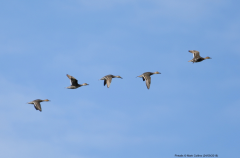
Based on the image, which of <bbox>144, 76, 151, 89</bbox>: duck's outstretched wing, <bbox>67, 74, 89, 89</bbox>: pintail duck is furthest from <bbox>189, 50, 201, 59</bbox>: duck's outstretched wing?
<bbox>67, 74, 89, 89</bbox>: pintail duck

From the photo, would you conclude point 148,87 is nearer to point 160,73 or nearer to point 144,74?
point 144,74

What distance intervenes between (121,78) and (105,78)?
25.0ft

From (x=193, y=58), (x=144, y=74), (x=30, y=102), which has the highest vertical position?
(x=193, y=58)

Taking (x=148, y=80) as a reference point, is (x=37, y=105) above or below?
below

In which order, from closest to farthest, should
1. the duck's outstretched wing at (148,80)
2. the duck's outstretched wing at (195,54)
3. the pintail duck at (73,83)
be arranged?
the duck's outstretched wing at (148,80)
the pintail duck at (73,83)
the duck's outstretched wing at (195,54)

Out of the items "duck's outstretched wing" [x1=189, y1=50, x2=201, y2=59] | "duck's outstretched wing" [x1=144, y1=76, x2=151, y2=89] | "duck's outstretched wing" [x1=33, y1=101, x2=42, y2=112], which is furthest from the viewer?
"duck's outstretched wing" [x1=189, y1=50, x2=201, y2=59]

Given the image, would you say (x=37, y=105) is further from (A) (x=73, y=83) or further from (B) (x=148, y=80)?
(B) (x=148, y=80)

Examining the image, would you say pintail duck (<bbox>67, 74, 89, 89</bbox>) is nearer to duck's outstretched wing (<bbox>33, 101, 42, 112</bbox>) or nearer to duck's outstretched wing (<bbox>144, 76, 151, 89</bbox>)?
duck's outstretched wing (<bbox>33, 101, 42, 112</bbox>)

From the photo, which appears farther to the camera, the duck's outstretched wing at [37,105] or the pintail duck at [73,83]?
the pintail duck at [73,83]

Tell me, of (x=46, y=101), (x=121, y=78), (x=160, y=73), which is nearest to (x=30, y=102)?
(x=46, y=101)

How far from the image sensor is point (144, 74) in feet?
187

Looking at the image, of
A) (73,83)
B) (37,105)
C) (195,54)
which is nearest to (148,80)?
(73,83)

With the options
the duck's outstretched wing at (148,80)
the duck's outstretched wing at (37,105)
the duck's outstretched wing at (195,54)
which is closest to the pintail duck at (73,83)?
the duck's outstretched wing at (37,105)

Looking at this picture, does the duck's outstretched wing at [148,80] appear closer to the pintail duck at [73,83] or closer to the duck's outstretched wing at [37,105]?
the pintail duck at [73,83]
